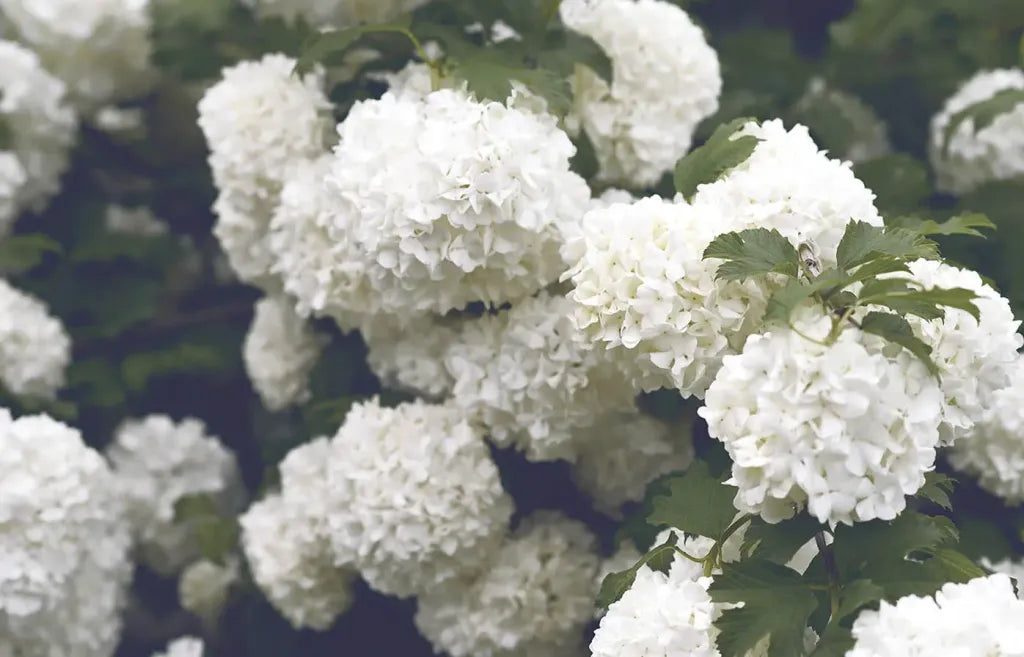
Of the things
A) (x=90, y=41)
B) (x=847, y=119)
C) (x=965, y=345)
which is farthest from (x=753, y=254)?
(x=90, y=41)

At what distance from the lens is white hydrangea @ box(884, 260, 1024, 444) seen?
131 cm

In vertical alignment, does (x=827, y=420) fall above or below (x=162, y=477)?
above

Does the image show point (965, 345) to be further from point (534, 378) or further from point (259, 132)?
point (259, 132)

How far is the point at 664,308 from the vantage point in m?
1.43

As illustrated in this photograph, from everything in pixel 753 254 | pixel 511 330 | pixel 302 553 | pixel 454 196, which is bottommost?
pixel 302 553

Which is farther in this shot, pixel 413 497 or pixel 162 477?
pixel 162 477

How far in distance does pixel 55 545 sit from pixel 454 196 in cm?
100

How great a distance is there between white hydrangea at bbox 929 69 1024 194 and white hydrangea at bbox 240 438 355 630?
54.2 inches

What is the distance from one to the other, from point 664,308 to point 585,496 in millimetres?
686

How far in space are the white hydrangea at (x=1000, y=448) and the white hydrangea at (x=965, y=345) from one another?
1.41 ft

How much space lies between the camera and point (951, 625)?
44.9 inches

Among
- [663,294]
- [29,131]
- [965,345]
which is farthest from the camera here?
[29,131]

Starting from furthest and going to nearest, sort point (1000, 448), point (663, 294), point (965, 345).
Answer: point (1000, 448), point (663, 294), point (965, 345)

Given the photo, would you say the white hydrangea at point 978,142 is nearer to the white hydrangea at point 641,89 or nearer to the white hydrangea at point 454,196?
the white hydrangea at point 641,89
